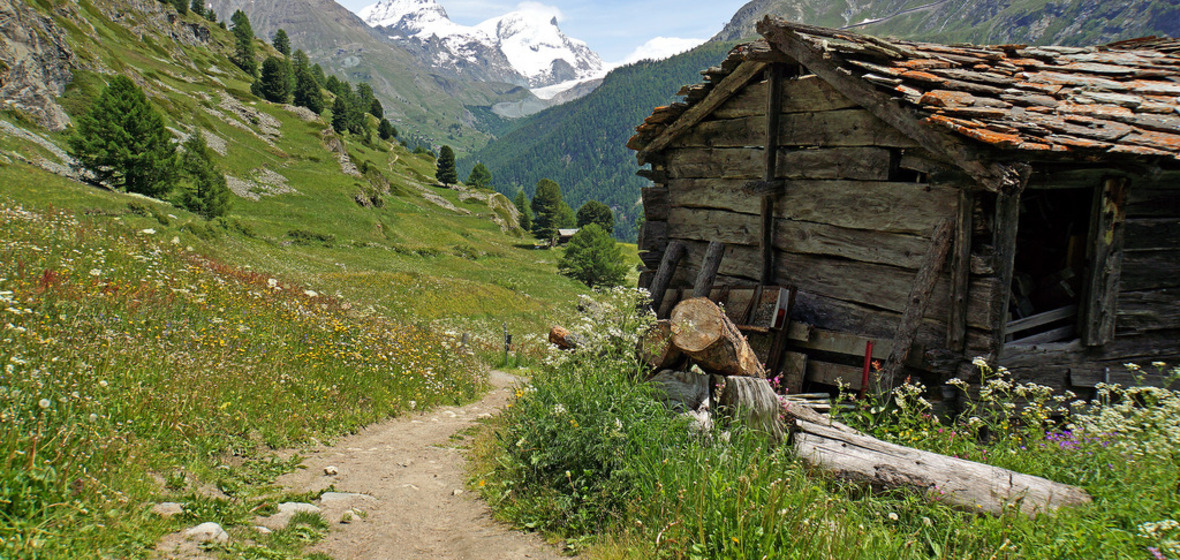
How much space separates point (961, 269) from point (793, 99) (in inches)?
147

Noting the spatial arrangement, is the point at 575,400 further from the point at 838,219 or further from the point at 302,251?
the point at 302,251

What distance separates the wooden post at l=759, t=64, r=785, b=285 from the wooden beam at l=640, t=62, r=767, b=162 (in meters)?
0.32

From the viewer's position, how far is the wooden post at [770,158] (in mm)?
9672

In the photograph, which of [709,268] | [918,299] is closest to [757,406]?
[918,299]

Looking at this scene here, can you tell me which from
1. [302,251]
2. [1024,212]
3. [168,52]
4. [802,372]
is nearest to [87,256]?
[802,372]

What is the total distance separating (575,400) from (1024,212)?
9036 mm

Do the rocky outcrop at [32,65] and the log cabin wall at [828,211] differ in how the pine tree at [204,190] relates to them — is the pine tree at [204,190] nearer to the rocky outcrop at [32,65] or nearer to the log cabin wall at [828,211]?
the rocky outcrop at [32,65]

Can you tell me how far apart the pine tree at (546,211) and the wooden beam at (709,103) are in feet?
322

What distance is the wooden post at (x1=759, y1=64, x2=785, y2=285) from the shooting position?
967 centimetres

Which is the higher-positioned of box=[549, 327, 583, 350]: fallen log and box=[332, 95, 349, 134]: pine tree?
box=[332, 95, 349, 134]: pine tree

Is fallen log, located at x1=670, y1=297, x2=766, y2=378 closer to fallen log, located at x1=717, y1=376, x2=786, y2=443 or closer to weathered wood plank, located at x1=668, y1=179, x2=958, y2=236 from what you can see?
fallen log, located at x1=717, y1=376, x2=786, y2=443

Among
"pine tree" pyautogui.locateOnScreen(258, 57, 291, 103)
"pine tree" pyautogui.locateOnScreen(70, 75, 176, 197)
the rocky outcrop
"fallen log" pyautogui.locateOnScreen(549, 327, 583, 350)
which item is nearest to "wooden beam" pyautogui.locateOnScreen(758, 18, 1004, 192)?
"fallen log" pyautogui.locateOnScreen(549, 327, 583, 350)

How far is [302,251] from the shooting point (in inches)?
1499

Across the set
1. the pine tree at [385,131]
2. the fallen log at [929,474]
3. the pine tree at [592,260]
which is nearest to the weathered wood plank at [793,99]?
the fallen log at [929,474]
